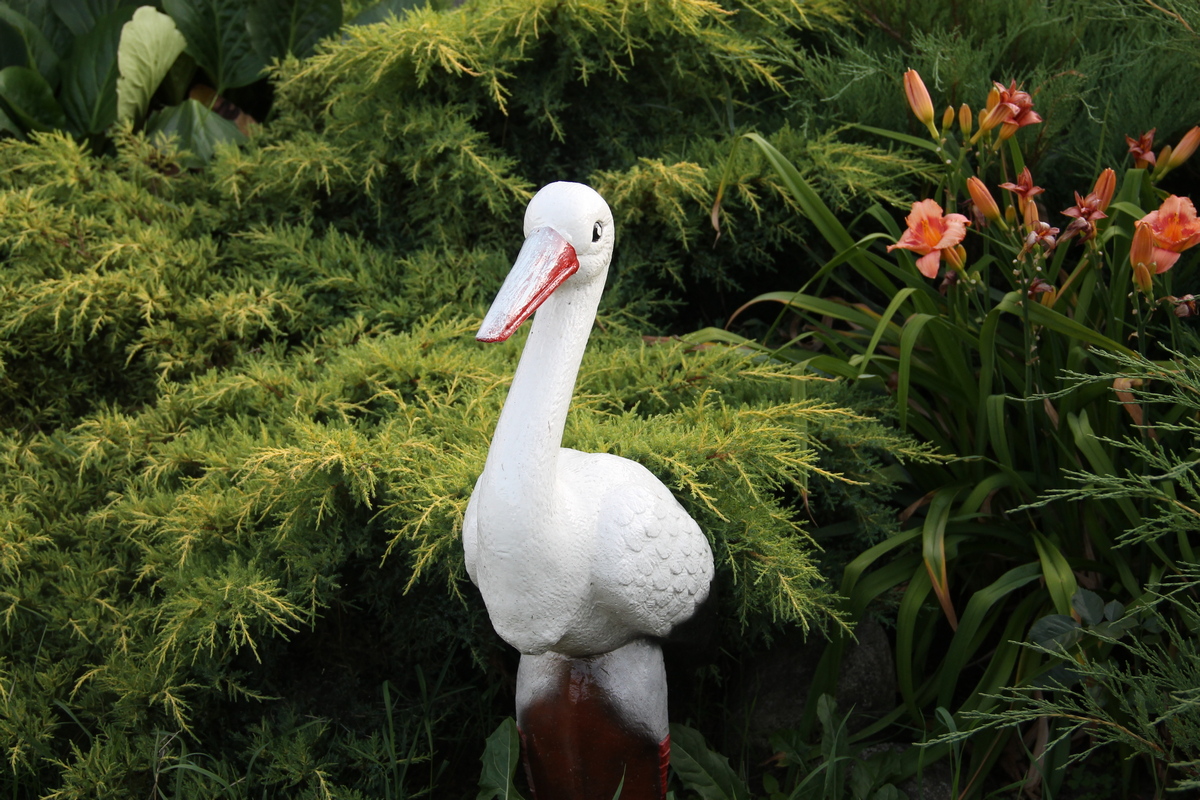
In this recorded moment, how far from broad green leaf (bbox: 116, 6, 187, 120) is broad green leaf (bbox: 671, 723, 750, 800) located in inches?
100

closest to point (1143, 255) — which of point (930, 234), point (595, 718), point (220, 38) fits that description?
point (930, 234)

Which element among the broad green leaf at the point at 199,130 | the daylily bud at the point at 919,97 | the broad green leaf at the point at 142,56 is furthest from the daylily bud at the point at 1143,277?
the broad green leaf at the point at 142,56

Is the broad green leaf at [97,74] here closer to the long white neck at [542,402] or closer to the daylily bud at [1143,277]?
the long white neck at [542,402]

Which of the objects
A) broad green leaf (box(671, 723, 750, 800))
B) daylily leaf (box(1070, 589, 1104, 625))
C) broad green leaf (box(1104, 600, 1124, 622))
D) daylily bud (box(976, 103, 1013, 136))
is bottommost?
broad green leaf (box(671, 723, 750, 800))

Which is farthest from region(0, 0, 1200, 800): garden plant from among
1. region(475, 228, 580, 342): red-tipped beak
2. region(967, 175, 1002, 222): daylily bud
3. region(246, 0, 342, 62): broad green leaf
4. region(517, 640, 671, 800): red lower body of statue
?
region(475, 228, 580, 342): red-tipped beak

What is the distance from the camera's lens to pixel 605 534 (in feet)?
4.86

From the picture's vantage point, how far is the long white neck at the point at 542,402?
1.40 m

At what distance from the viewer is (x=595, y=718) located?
1.63 meters

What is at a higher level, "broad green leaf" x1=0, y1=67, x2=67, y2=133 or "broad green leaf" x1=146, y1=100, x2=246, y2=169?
"broad green leaf" x1=0, y1=67, x2=67, y2=133

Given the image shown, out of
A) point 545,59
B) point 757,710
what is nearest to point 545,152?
point 545,59

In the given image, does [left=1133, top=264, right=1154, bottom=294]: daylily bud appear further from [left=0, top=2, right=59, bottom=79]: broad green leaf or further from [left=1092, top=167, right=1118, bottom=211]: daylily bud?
A: [left=0, top=2, right=59, bottom=79]: broad green leaf

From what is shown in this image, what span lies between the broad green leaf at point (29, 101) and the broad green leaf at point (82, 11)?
0.36 m

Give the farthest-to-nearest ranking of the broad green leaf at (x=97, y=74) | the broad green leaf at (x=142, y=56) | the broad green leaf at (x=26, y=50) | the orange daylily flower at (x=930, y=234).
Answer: the broad green leaf at (x=26, y=50)
the broad green leaf at (x=97, y=74)
the broad green leaf at (x=142, y=56)
the orange daylily flower at (x=930, y=234)

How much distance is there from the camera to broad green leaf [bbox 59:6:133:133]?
3250 millimetres
